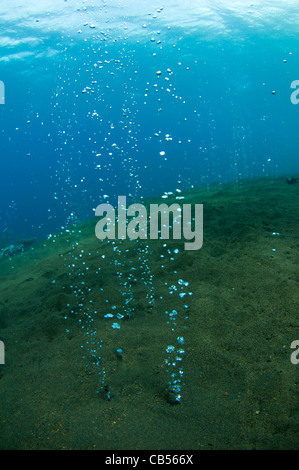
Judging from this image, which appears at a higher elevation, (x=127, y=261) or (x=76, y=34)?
(x=76, y=34)

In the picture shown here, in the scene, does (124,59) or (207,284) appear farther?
(124,59)

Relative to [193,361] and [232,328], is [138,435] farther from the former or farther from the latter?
[232,328]

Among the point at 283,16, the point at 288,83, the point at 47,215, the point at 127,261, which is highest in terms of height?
the point at 283,16

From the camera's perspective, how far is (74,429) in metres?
2.80

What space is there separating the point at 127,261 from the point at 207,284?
2.13 meters

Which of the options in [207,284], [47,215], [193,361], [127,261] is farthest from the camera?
[47,215]

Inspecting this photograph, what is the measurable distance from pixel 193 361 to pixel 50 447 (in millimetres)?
1831

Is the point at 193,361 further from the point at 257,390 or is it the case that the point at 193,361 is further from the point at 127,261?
the point at 127,261

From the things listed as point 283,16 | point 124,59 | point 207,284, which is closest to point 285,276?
point 207,284

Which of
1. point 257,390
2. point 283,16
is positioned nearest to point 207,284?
point 257,390

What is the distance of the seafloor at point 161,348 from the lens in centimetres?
270

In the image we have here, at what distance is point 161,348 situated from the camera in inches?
147

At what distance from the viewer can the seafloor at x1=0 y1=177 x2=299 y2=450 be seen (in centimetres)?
270

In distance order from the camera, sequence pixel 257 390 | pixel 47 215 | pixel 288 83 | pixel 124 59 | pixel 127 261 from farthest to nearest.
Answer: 1. pixel 288 83
2. pixel 124 59
3. pixel 47 215
4. pixel 127 261
5. pixel 257 390
